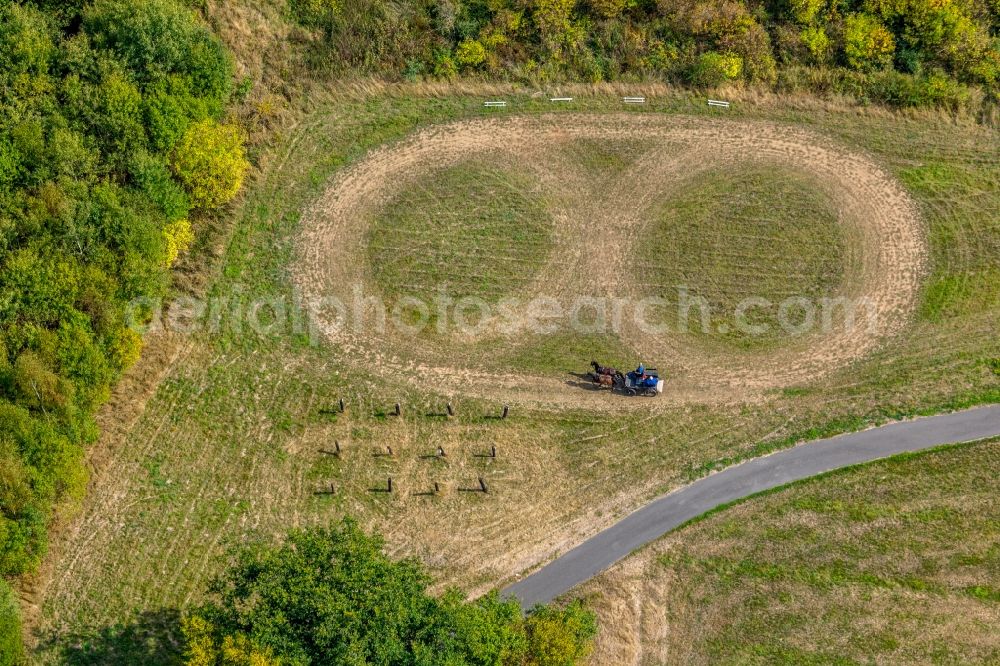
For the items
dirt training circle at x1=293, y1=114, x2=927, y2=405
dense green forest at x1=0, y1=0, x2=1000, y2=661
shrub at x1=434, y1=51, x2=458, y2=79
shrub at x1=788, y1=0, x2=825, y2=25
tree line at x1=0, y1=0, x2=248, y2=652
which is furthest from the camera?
shrub at x1=788, y1=0, x2=825, y2=25

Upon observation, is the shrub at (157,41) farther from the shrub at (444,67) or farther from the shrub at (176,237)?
the shrub at (444,67)

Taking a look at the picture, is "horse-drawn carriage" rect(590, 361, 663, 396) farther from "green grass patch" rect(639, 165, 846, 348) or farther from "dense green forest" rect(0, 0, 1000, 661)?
"dense green forest" rect(0, 0, 1000, 661)

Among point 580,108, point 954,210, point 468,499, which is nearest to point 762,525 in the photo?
point 468,499

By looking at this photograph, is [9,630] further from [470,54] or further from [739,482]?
[470,54]

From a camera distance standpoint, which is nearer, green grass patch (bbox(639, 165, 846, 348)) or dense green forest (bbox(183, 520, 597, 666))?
dense green forest (bbox(183, 520, 597, 666))

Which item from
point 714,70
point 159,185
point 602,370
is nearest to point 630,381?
point 602,370

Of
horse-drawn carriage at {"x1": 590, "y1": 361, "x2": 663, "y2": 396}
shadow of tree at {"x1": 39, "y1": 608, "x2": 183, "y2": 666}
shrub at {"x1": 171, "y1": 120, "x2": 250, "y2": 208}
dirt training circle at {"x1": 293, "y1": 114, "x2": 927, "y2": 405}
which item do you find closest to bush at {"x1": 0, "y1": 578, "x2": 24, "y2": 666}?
shadow of tree at {"x1": 39, "y1": 608, "x2": 183, "y2": 666}

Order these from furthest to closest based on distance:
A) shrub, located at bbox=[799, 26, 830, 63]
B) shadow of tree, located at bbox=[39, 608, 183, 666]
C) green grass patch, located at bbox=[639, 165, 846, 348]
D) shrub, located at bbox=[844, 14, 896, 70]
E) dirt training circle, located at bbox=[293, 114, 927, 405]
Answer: shrub, located at bbox=[799, 26, 830, 63] < shrub, located at bbox=[844, 14, 896, 70] < green grass patch, located at bbox=[639, 165, 846, 348] < dirt training circle, located at bbox=[293, 114, 927, 405] < shadow of tree, located at bbox=[39, 608, 183, 666]

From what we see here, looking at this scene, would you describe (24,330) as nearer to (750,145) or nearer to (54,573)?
(54,573)
